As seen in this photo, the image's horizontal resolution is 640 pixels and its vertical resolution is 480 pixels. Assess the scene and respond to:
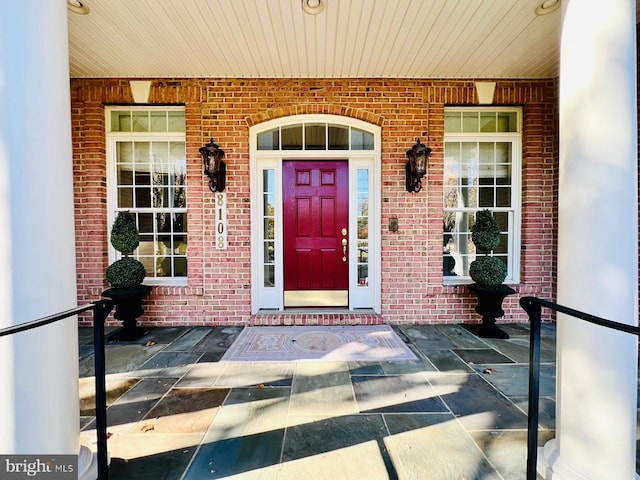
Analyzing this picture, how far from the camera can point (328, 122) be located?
3.82m

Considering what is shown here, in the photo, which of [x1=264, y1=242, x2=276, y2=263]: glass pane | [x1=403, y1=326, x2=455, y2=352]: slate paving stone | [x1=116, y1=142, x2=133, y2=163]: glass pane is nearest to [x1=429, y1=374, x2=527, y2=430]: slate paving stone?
[x1=403, y1=326, x2=455, y2=352]: slate paving stone

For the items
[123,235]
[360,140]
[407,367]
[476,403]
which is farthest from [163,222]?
[476,403]

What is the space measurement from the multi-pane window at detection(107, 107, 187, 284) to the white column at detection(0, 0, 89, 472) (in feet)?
8.73

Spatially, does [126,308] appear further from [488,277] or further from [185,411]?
[488,277]

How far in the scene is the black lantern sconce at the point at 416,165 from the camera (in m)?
3.49

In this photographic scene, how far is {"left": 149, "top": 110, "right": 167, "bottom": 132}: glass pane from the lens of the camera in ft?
12.7

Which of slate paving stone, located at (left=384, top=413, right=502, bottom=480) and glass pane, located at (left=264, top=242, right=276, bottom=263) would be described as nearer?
slate paving stone, located at (left=384, top=413, right=502, bottom=480)

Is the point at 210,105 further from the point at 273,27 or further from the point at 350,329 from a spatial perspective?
the point at 350,329

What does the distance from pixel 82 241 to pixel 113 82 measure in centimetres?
203

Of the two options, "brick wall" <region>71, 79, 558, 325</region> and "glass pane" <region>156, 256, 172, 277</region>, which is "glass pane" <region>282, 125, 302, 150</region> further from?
"glass pane" <region>156, 256, 172, 277</region>

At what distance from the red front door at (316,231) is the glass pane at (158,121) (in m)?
1.66

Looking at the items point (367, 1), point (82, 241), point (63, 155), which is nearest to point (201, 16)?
point (367, 1)

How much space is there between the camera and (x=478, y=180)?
3.98 m

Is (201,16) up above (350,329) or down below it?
above
